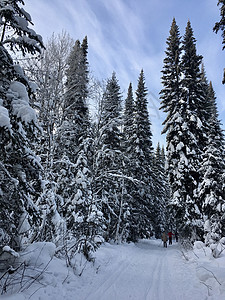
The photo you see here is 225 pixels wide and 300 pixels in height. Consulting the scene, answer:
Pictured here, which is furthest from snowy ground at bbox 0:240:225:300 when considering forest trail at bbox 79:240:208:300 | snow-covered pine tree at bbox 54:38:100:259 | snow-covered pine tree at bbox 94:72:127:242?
snow-covered pine tree at bbox 94:72:127:242

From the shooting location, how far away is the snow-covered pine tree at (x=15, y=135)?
4.02m

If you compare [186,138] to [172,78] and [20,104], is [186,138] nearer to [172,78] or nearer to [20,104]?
[172,78]

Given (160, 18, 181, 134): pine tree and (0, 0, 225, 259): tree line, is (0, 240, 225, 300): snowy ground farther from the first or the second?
(160, 18, 181, 134): pine tree

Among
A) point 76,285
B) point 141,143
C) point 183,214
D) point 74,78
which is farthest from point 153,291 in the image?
point 141,143

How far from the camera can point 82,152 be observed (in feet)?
38.3

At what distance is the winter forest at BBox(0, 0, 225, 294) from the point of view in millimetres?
4496

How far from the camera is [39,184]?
539 cm

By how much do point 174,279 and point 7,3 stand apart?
9307 mm

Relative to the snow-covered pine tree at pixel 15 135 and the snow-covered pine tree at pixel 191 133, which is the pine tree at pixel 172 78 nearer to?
the snow-covered pine tree at pixel 191 133

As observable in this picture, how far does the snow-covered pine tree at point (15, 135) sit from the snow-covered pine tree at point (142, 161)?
16.7 m

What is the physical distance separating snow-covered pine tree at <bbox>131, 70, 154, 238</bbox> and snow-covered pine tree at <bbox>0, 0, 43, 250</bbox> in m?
16.7

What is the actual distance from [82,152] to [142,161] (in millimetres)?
12021

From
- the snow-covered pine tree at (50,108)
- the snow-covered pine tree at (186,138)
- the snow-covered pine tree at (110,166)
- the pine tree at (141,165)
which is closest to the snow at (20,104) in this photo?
the snow-covered pine tree at (50,108)

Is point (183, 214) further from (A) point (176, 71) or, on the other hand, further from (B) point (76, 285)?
(A) point (176, 71)
